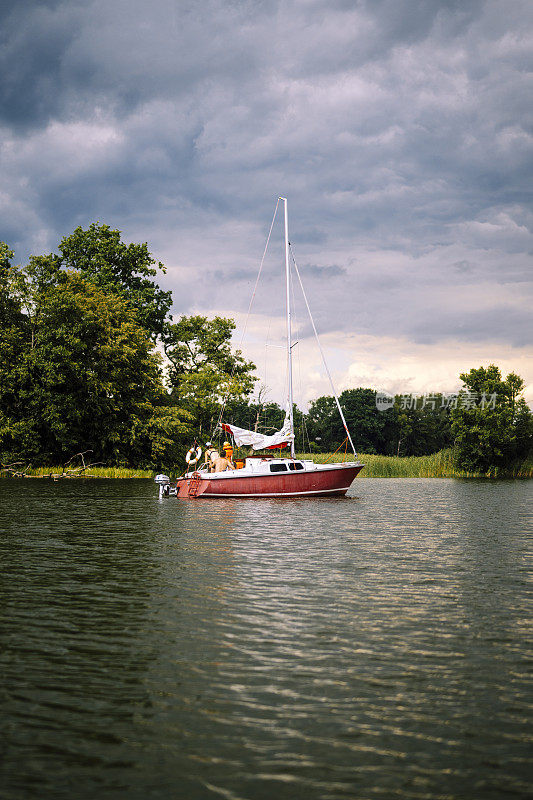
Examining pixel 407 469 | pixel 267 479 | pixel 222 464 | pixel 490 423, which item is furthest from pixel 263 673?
pixel 490 423

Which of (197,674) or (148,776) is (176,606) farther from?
(148,776)

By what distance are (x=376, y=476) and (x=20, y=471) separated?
110 feet

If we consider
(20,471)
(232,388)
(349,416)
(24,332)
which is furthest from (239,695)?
(349,416)

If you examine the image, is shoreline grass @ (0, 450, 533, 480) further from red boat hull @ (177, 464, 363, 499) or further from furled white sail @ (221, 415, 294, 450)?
red boat hull @ (177, 464, 363, 499)

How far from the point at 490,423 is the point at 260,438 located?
161ft

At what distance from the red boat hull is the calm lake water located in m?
14.5

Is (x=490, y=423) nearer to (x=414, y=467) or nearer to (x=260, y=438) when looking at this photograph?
(x=414, y=467)

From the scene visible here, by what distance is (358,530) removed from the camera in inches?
797

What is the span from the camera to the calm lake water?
5.07 metres

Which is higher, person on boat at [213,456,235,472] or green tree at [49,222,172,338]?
green tree at [49,222,172,338]

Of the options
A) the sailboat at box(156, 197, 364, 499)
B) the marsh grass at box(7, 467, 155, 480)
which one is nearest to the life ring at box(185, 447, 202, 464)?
the sailboat at box(156, 197, 364, 499)

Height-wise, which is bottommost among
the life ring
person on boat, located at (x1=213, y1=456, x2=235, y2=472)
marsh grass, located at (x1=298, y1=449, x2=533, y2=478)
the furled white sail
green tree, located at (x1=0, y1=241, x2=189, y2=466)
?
marsh grass, located at (x1=298, y1=449, x2=533, y2=478)

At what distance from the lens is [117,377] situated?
2247 inches

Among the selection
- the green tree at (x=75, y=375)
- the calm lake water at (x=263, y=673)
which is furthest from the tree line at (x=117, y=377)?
the calm lake water at (x=263, y=673)
